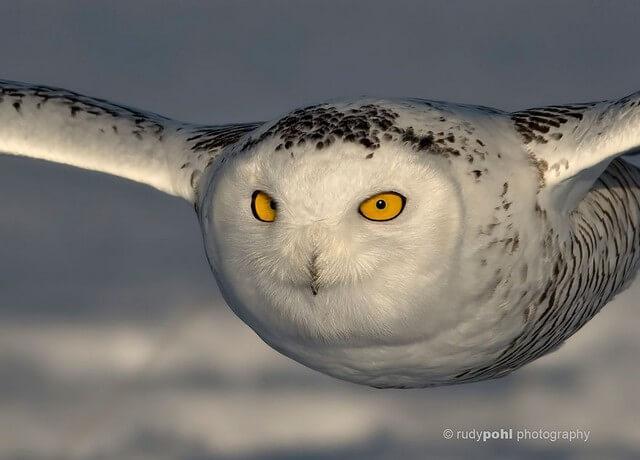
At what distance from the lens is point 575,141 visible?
16.7 feet

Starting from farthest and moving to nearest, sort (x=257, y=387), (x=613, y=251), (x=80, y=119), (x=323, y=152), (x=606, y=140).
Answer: (x=257, y=387), (x=80, y=119), (x=613, y=251), (x=606, y=140), (x=323, y=152)

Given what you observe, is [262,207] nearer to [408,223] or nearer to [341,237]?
[341,237]

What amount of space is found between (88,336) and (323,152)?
23.3 feet

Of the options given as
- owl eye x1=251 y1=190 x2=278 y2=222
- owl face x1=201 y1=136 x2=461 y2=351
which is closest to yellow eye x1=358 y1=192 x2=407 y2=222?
owl face x1=201 y1=136 x2=461 y2=351

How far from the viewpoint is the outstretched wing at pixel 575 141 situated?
4.99 meters

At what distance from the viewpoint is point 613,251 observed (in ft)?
19.0

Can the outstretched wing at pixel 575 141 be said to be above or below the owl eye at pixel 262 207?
above

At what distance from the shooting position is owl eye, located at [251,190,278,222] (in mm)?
4508

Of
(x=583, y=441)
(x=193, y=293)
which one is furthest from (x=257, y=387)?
(x=583, y=441)

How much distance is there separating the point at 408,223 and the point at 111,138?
Result: 6.83 ft

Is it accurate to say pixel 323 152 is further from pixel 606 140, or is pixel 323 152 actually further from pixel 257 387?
pixel 257 387

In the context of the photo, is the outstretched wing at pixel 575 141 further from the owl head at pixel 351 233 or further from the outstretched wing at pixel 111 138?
the outstretched wing at pixel 111 138

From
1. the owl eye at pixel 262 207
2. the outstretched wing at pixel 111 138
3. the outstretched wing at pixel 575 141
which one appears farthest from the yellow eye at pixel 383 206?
the outstretched wing at pixel 111 138

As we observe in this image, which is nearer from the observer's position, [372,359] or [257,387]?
[372,359]
